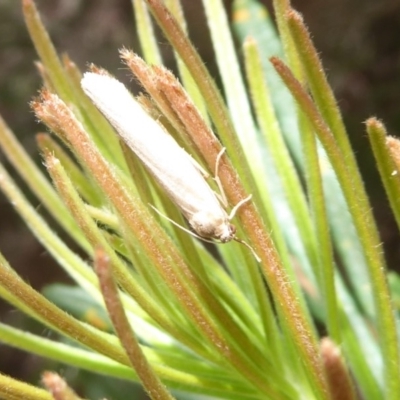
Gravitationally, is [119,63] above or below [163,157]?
above

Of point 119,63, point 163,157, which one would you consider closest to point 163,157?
point 163,157

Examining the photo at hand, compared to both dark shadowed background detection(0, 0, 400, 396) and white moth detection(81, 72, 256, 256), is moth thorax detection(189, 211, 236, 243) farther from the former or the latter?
dark shadowed background detection(0, 0, 400, 396)

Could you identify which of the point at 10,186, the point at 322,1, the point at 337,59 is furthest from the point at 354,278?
the point at 322,1

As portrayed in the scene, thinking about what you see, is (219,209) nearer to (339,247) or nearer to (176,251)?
(176,251)

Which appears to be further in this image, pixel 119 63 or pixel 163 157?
pixel 119 63

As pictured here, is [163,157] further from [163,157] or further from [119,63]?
[119,63]
